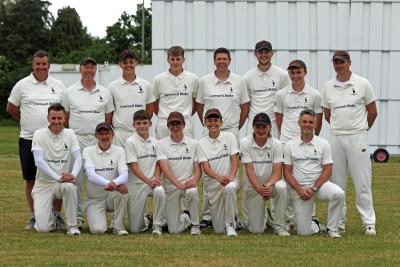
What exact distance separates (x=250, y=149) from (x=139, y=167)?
1344 mm

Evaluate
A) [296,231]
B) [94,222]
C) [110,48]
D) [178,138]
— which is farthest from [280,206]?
[110,48]

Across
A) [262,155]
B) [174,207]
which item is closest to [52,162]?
[174,207]

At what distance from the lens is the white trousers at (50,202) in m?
10.6

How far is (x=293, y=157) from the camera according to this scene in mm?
10672

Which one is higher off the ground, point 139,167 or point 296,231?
point 139,167

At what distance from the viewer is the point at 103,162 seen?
10.8 m

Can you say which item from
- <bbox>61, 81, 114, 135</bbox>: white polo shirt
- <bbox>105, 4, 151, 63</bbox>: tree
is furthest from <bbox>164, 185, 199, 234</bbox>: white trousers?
<bbox>105, 4, 151, 63</bbox>: tree

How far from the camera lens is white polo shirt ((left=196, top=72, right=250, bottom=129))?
1131cm

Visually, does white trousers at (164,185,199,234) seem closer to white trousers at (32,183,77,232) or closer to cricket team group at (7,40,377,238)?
cricket team group at (7,40,377,238)

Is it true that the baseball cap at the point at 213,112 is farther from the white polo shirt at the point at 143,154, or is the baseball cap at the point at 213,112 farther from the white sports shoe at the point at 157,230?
the white sports shoe at the point at 157,230

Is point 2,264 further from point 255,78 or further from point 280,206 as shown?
point 255,78

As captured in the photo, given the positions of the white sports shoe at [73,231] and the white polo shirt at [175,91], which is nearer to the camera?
the white sports shoe at [73,231]

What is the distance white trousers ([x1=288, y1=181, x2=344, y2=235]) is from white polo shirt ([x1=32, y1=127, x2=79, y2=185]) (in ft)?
8.80

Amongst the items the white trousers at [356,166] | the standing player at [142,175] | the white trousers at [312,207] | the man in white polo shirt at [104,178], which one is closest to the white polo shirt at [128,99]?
the standing player at [142,175]
